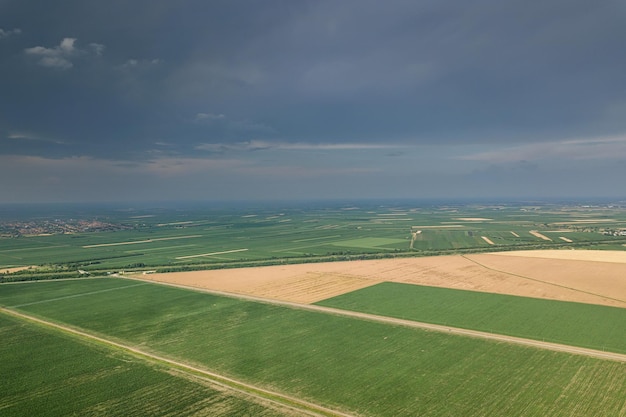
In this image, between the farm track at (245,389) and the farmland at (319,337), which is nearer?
the farm track at (245,389)

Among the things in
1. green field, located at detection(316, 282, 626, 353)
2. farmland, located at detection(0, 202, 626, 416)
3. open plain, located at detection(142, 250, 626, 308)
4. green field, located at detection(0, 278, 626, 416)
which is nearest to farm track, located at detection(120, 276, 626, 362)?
farmland, located at detection(0, 202, 626, 416)

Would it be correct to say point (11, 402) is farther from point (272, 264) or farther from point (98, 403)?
point (272, 264)

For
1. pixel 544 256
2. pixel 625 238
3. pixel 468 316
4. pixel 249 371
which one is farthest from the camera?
pixel 625 238

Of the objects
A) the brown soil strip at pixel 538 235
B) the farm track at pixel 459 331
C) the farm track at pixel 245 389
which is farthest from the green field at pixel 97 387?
the brown soil strip at pixel 538 235

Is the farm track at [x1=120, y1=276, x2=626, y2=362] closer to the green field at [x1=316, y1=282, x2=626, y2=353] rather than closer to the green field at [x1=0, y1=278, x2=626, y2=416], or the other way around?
the green field at [x1=316, y1=282, x2=626, y2=353]

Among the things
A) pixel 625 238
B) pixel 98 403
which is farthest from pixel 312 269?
pixel 625 238

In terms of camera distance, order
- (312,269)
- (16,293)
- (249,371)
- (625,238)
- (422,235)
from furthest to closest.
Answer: (422,235), (625,238), (312,269), (16,293), (249,371)

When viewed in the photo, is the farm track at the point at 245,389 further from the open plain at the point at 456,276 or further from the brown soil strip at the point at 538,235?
the brown soil strip at the point at 538,235
